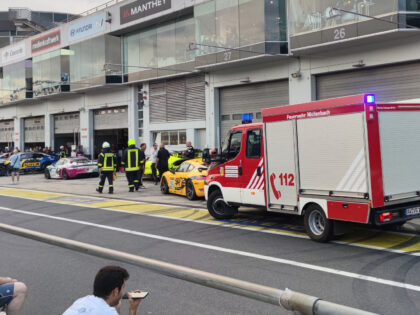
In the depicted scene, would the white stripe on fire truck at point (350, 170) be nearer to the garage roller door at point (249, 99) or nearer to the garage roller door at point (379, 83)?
the garage roller door at point (379, 83)

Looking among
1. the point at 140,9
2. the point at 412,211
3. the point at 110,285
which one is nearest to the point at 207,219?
the point at 412,211

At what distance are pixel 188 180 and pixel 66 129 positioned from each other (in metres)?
26.9

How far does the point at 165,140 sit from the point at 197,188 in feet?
48.6

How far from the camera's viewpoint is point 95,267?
6715mm

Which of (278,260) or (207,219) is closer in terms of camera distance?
(278,260)

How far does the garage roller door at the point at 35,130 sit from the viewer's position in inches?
1657

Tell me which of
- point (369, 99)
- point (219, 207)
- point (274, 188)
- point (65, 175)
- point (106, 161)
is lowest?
point (219, 207)

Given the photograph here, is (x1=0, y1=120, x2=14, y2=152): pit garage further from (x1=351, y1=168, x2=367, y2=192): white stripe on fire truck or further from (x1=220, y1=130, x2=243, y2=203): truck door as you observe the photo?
(x1=351, y1=168, x2=367, y2=192): white stripe on fire truck

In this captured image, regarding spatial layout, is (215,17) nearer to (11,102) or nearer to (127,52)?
(127,52)

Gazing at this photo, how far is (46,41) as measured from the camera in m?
38.4

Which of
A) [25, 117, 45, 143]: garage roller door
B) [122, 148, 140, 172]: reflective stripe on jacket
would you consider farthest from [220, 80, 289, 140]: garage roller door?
[25, 117, 45, 143]: garage roller door

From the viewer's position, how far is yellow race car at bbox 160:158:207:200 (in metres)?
14.6

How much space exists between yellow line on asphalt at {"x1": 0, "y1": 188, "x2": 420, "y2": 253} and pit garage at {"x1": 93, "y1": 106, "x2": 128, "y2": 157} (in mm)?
14462

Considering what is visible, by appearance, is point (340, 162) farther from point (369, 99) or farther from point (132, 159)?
point (132, 159)
